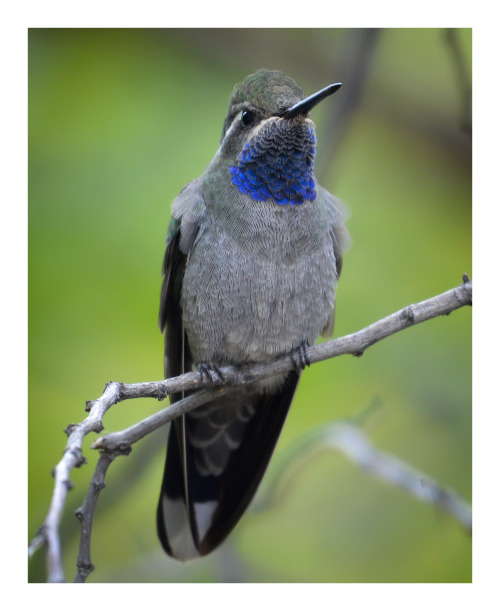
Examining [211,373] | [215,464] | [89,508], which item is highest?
[211,373]

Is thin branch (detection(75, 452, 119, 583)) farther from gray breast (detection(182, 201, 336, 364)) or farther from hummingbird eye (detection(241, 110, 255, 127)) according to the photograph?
hummingbird eye (detection(241, 110, 255, 127))

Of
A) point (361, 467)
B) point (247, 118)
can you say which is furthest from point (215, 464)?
point (247, 118)

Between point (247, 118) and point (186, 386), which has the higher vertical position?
point (247, 118)

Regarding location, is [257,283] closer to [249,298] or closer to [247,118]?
[249,298]

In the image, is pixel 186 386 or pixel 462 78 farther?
pixel 462 78

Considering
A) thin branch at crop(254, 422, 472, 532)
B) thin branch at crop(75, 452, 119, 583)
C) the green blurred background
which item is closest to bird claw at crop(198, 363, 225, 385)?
the green blurred background

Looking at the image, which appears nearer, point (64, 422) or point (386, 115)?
point (64, 422)

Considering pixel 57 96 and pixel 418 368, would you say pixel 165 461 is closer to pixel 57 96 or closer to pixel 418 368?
pixel 418 368
